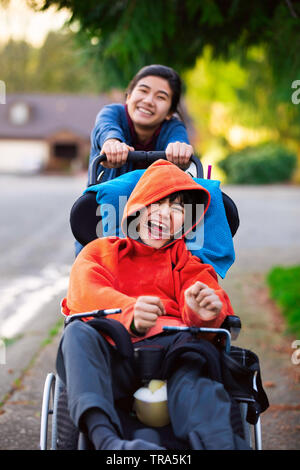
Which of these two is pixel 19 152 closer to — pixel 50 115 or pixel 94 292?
pixel 50 115

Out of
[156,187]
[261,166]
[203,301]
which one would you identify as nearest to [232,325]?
[203,301]

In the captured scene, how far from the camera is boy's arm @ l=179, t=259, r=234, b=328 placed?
238cm

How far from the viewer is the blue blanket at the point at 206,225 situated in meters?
2.84

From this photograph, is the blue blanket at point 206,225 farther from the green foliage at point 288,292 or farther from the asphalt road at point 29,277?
the green foliage at point 288,292

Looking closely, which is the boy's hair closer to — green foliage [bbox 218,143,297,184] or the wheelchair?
the wheelchair

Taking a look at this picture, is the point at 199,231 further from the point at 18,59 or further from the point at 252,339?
the point at 18,59

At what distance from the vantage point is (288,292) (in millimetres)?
6605

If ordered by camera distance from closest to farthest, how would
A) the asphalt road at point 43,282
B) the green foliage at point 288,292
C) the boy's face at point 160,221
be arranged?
the boy's face at point 160,221 < the asphalt road at point 43,282 < the green foliage at point 288,292

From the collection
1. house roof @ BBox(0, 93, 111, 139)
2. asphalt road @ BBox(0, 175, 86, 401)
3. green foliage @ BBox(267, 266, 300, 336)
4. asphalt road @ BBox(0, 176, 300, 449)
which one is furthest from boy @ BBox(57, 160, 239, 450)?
house roof @ BBox(0, 93, 111, 139)

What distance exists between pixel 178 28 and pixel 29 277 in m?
4.03

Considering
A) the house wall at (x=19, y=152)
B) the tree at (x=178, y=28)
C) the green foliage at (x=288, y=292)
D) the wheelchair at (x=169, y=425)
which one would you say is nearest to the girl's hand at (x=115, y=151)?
the wheelchair at (x=169, y=425)

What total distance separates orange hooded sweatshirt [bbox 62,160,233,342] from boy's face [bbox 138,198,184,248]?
0.13ft

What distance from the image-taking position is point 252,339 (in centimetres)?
548
